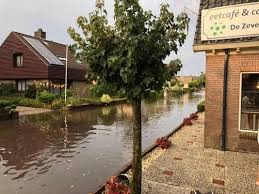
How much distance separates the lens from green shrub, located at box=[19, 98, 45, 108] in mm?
27300

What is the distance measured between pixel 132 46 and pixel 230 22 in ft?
21.3

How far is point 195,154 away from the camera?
388 inches

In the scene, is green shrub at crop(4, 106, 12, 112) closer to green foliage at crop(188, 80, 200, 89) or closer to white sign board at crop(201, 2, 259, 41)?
white sign board at crop(201, 2, 259, 41)

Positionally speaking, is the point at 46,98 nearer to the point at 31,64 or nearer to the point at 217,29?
the point at 31,64

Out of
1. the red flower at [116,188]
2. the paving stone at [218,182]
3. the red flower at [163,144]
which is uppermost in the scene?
the red flower at [116,188]

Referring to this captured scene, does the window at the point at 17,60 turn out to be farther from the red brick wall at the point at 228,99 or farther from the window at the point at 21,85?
the red brick wall at the point at 228,99

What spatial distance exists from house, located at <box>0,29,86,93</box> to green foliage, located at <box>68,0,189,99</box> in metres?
27.2

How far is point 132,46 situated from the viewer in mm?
5105

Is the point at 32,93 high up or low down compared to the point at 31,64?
down

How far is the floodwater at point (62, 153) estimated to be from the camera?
26.4ft

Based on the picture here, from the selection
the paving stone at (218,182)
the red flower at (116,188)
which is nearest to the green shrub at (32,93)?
the paving stone at (218,182)

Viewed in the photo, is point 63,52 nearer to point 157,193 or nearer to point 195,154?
point 195,154

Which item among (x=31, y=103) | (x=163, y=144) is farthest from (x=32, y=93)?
(x=163, y=144)

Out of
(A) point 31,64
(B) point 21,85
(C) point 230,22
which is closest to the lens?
(C) point 230,22
